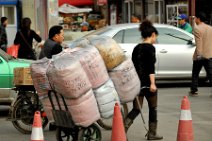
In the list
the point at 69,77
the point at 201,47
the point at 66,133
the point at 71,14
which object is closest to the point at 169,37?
the point at 201,47

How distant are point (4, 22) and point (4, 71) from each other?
9.08 metres

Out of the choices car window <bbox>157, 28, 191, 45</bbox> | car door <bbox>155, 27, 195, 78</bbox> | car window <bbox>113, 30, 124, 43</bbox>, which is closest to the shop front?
car window <bbox>113, 30, 124, 43</bbox>

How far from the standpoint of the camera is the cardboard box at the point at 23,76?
10.1 m

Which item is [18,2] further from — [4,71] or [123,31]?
[4,71]

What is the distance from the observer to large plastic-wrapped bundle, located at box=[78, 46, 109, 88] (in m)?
8.33

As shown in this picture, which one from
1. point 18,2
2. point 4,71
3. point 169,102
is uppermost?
point 18,2

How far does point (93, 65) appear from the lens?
8.37 metres

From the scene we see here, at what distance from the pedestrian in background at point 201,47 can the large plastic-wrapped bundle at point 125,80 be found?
5.86 m

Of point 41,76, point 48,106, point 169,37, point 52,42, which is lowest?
point 48,106

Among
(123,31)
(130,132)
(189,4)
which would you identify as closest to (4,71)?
(130,132)

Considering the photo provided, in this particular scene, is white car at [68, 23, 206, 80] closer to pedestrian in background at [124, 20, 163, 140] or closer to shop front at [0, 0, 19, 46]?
pedestrian in background at [124, 20, 163, 140]

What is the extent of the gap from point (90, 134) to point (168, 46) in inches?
317

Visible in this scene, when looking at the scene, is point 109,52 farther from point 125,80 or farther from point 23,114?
point 23,114

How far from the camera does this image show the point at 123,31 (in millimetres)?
16469
